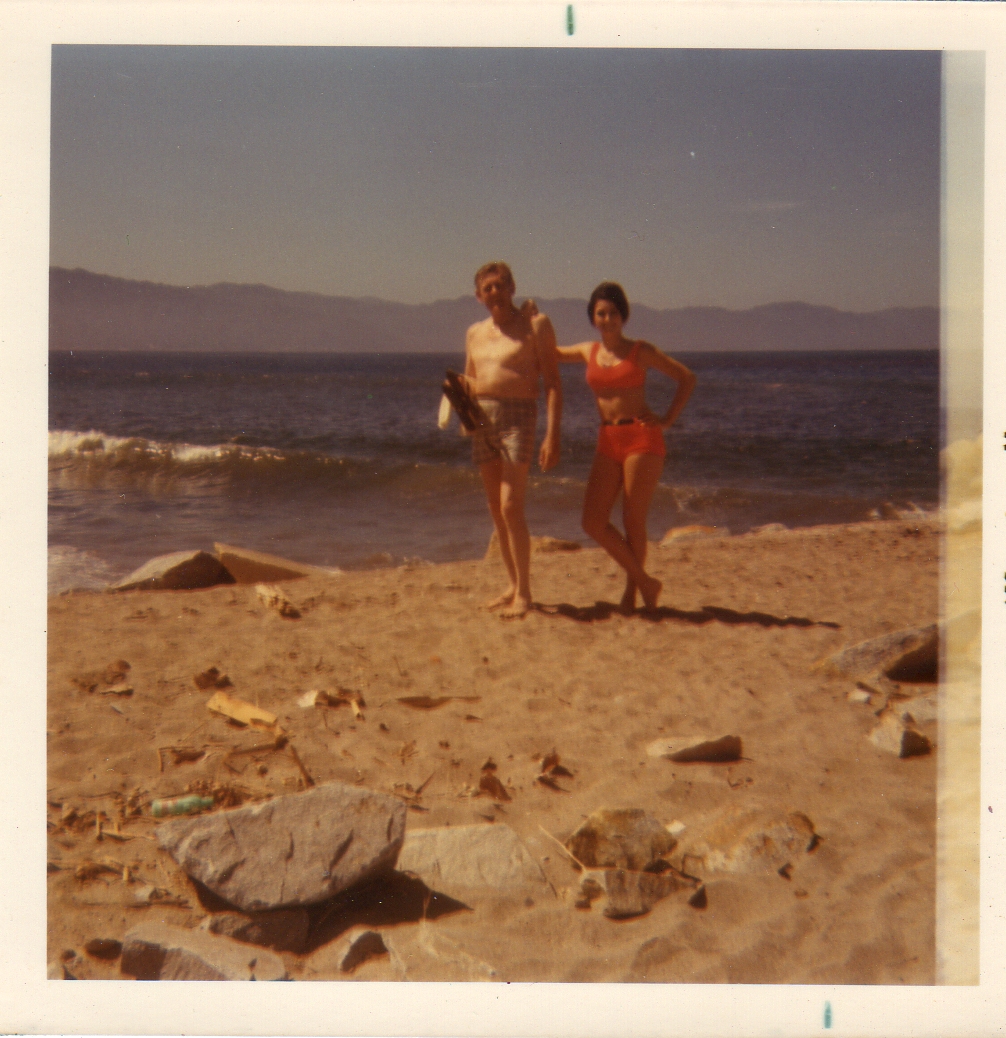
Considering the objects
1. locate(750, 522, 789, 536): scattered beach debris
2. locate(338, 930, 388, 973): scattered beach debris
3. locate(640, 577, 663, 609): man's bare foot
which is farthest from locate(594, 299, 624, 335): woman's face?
locate(750, 522, 789, 536): scattered beach debris

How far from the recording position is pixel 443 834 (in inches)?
103

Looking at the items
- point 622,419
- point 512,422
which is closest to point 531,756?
point 512,422

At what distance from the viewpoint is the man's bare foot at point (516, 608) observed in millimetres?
4758

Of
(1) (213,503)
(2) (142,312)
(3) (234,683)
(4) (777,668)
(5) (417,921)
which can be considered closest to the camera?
(5) (417,921)

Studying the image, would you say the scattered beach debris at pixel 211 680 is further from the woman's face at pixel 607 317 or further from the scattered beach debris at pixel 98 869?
the woman's face at pixel 607 317

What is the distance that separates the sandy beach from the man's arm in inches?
36.4

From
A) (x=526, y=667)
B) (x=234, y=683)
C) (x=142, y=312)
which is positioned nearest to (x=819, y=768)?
(x=526, y=667)

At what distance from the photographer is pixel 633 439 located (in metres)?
4.55

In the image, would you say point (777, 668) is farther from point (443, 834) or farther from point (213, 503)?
point (213, 503)

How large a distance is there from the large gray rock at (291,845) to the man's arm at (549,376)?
7.62 feet

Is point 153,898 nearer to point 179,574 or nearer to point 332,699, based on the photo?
point 332,699

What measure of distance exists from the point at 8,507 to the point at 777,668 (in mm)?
3220

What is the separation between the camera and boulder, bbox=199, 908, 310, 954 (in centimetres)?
233

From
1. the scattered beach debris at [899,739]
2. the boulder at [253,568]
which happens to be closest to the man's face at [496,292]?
the boulder at [253,568]
